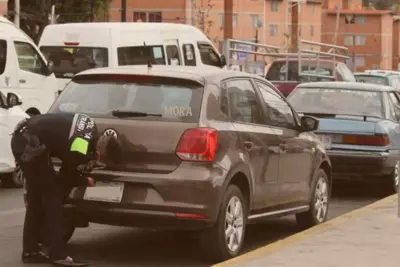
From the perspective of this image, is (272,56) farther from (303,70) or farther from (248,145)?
(248,145)

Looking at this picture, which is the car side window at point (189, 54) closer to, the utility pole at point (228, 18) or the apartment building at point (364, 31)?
the utility pole at point (228, 18)

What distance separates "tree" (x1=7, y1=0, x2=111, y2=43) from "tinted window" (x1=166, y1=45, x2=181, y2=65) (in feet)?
98.5

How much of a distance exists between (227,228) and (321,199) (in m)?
2.73

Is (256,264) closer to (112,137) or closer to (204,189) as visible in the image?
(204,189)

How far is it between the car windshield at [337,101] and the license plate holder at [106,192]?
651cm

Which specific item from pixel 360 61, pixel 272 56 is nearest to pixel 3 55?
pixel 272 56

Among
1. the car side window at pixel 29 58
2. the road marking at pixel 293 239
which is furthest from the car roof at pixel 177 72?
the car side window at pixel 29 58

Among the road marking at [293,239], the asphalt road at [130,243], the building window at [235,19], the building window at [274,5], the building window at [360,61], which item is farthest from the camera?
the building window at [360,61]

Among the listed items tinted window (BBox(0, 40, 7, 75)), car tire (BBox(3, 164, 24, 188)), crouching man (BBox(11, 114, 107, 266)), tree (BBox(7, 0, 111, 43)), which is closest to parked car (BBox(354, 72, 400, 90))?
tinted window (BBox(0, 40, 7, 75))

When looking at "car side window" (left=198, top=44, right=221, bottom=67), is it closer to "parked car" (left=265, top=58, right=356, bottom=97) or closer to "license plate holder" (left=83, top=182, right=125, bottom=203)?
"parked car" (left=265, top=58, right=356, bottom=97)

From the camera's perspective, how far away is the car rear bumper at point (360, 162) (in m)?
14.4

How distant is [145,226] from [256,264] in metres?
1.04

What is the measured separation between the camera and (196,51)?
24.9m

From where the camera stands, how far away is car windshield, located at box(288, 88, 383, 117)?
1512 centimetres
